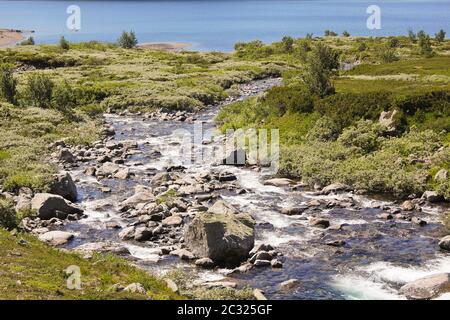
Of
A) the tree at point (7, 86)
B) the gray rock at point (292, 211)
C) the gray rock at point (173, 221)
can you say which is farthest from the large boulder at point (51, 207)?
the tree at point (7, 86)

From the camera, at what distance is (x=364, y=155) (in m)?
40.5

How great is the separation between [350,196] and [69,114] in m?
41.3

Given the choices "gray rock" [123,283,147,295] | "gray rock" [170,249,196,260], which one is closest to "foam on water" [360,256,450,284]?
"gray rock" [170,249,196,260]

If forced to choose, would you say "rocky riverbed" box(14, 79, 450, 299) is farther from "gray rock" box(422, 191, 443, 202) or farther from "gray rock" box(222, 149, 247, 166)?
"gray rock" box(222, 149, 247, 166)

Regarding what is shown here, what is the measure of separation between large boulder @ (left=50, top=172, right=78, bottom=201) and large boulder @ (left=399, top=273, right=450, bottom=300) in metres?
23.1

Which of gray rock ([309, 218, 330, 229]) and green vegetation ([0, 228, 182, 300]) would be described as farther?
gray rock ([309, 218, 330, 229])

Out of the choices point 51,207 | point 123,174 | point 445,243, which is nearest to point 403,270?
point 445,243

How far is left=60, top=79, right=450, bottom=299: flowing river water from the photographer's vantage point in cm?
2238

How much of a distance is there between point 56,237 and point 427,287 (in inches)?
752

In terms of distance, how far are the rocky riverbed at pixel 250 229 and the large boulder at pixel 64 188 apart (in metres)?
0.07

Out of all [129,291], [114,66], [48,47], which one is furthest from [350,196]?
[48,47]

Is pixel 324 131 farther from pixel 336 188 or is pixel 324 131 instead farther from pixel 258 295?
pixel 258 295

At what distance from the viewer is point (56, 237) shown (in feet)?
90.5

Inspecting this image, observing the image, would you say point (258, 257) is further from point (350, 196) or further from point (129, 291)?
point (350, 196)
